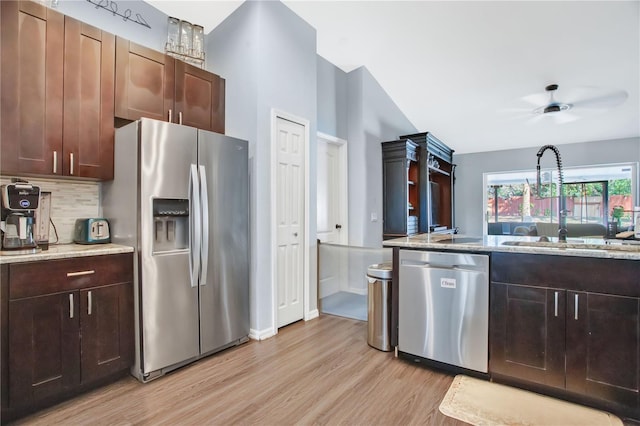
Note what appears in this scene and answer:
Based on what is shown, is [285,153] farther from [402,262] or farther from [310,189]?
[402,262]

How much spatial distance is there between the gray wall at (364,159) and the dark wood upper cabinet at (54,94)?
3205mm

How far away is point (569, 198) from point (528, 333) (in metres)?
7.05

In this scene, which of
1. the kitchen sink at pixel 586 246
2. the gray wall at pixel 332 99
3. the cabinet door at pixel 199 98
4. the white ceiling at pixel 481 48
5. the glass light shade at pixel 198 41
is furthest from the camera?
the gray wall at pixel 332 99

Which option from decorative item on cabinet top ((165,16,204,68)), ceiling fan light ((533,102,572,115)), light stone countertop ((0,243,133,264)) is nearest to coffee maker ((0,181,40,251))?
light stone countertop ((0,243,133,264))

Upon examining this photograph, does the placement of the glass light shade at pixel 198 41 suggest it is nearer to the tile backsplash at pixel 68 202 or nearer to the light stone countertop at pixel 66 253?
the tile backsplash at pixel 68 202

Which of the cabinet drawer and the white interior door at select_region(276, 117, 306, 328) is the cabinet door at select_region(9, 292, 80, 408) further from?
the white interior door at select_region(276, 117, 306, 328)

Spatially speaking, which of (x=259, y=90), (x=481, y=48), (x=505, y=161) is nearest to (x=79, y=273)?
(x=259, y=90)

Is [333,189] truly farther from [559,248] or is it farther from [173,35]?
[559,248]

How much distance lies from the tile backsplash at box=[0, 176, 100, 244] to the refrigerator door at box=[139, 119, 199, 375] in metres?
0.69

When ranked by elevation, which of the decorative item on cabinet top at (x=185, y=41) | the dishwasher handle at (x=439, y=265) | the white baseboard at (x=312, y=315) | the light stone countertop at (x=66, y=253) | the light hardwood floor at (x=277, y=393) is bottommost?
the light hardwood floor at (x=277, y=393)

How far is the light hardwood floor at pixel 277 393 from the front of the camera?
70.7 inches

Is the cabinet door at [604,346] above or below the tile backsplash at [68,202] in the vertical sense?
below

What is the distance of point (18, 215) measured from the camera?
1973 mm

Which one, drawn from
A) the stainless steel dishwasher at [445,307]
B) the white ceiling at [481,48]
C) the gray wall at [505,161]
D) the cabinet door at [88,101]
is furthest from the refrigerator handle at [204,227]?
the gray wall at [505,161]
